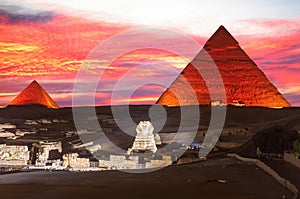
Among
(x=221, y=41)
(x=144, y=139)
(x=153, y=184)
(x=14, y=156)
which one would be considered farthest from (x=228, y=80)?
(x=153, y=184)

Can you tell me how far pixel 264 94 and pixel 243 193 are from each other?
217ft

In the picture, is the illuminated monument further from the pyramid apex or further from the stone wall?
the pyramid apex

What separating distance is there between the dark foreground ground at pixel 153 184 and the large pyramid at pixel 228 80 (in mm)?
56509

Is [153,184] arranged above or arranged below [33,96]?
below

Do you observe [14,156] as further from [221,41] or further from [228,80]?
[221,41]

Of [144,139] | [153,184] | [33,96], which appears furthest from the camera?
[33,96]

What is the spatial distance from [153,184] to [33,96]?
72.7m

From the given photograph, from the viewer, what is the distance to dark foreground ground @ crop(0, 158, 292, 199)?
2111 cm

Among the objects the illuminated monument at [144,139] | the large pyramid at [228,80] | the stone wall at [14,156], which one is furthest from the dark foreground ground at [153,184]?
the large pyramid at [228,80]

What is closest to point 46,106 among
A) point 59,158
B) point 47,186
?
point 59,158

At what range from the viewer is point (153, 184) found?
944 inches

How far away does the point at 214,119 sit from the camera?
6719cm

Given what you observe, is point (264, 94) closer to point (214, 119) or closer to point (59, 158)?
point (214, 119)

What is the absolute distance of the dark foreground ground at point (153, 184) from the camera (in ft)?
69.3
